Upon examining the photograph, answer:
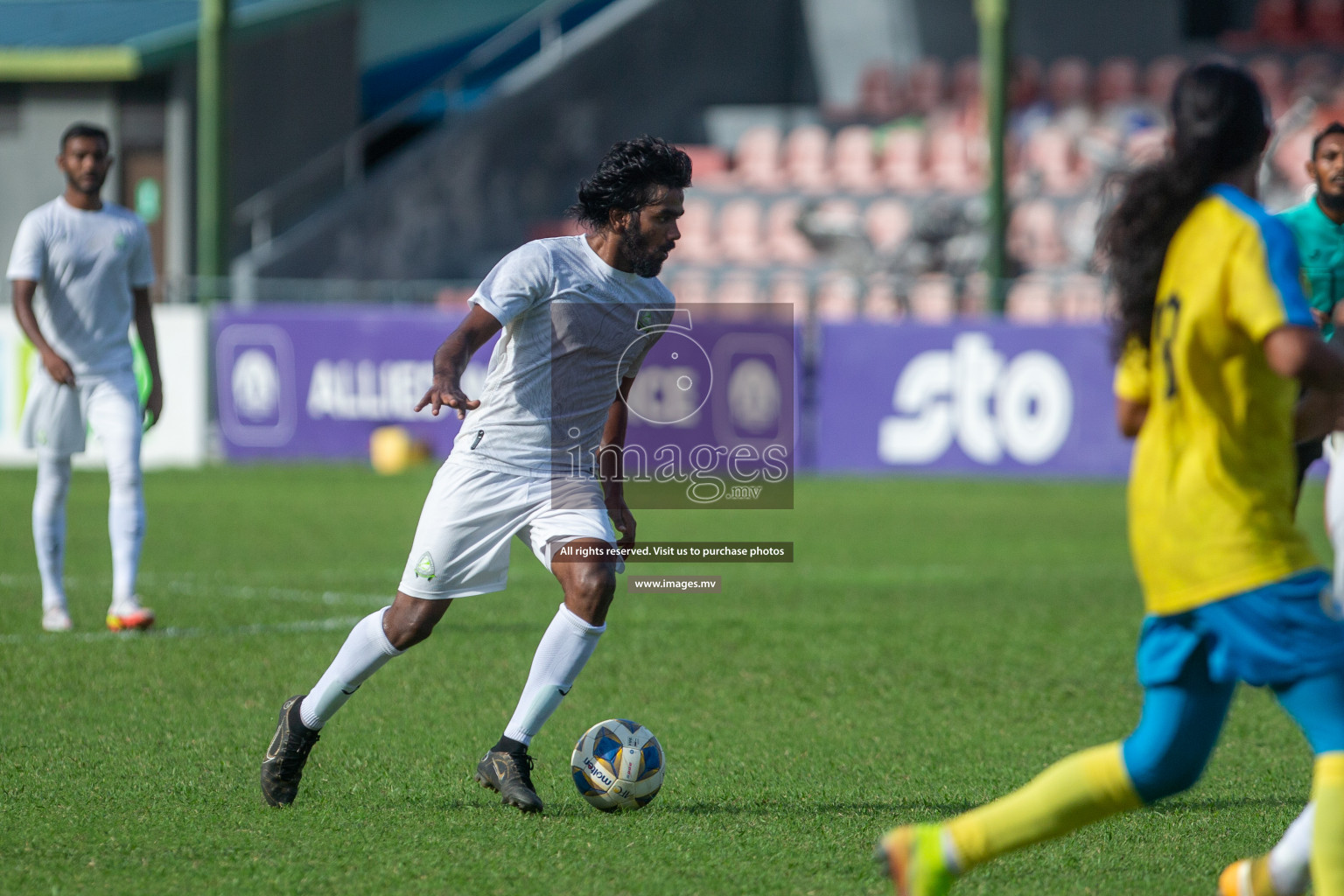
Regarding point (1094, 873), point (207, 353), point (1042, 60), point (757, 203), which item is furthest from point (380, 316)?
point (1042, 60)

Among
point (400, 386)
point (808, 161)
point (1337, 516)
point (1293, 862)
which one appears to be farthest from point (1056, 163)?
point (1293, 862)

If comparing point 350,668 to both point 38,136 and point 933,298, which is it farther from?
point 38,136

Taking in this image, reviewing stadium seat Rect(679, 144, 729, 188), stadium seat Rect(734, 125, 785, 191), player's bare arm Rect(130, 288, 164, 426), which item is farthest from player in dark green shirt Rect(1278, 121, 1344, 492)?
stadium seat Rect(734, 125, 785, 191)

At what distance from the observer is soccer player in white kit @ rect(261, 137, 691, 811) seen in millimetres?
5090

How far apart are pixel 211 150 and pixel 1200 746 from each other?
1953 centimetres

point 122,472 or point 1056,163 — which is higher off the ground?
point 1056,163

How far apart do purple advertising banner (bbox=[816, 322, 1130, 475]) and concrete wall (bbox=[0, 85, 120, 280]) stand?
14759mm

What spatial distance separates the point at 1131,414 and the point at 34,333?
5.81 meters

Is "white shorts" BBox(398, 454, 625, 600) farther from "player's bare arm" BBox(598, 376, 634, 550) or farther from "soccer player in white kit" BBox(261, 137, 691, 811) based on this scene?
"player's bare arm" BBox(598, 376, 634, 550)

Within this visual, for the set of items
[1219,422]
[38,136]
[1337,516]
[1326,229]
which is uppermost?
[38,136]

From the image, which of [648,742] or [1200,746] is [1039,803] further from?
[648,742]

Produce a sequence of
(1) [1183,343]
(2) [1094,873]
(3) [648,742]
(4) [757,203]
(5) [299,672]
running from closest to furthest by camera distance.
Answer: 1. (1) [1183,343]
2. (2) [1094,873]
3. (3) [648,742]
4. (5) [299,672]
5. (4) [757,203]

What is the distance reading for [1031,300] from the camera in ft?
70.3

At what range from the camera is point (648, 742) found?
209 inches
